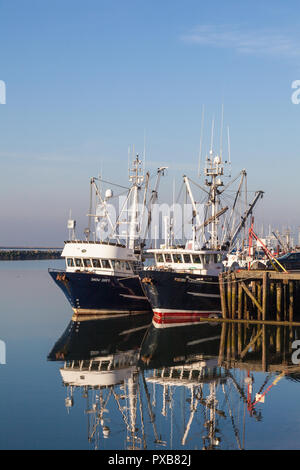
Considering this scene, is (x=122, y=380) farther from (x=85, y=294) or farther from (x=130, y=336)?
(x=85, y=294)

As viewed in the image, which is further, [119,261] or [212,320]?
[119,261]

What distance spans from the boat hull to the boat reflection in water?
142 centimetres

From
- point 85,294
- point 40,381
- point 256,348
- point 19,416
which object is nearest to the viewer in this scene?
point 19,416

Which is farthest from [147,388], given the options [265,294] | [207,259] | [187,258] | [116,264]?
[116,264]

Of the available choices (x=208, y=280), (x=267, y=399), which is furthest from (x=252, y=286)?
(x=267, y=399)

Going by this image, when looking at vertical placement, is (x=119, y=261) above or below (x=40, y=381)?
above

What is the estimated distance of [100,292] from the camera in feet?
165

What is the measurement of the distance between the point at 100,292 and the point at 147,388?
22.4 meters

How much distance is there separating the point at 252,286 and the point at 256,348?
10.2 m

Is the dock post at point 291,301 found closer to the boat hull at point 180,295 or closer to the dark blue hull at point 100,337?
the boat hull at point 180,295

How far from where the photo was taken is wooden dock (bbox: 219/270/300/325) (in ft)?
146

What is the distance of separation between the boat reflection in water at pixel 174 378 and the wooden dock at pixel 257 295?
140 centimetres

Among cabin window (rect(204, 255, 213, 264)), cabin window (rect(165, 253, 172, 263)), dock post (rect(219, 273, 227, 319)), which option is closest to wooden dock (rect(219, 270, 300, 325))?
dock post (rect(219, 273, 227, 319))

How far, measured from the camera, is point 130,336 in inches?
1689
